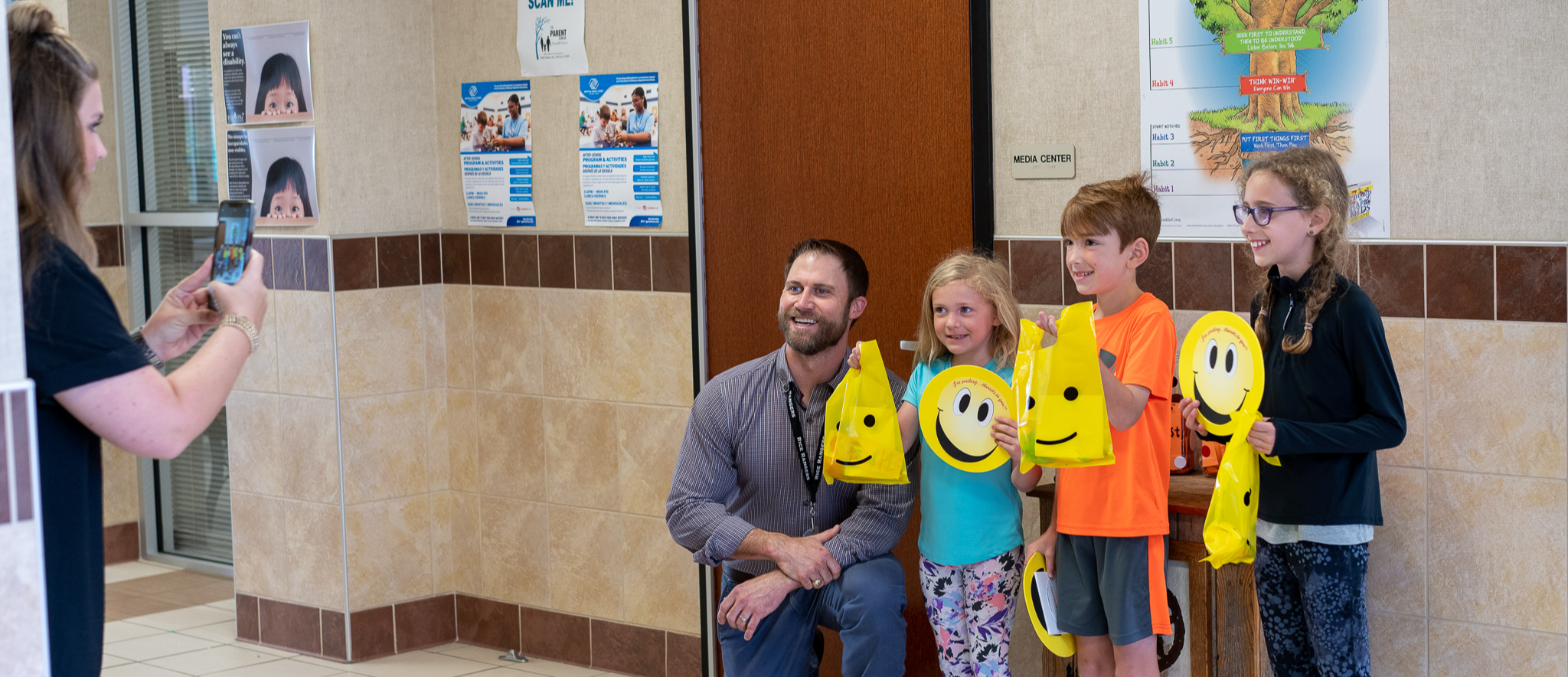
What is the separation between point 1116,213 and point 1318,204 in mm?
399

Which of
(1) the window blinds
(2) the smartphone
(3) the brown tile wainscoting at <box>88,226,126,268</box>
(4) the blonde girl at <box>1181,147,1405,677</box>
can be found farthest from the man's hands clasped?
(3) the brown tile wainscoting at <box>88,226,126,268</box>

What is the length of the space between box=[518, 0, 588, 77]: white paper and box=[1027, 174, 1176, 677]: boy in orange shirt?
2.01 m

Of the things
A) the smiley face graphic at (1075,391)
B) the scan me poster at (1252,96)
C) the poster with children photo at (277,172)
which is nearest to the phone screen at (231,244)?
the smiley face graphic at (1075,391)

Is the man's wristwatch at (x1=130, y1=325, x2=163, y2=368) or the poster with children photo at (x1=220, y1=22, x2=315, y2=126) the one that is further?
the poster with children photo at (x1=220, y1=22, x2=315, y2=126)

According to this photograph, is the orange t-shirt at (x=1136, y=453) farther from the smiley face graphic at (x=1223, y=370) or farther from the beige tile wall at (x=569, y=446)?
the beige tile wall at (x=569, y=446)

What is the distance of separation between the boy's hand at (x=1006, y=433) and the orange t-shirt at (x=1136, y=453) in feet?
0.63

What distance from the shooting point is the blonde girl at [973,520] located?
2916 mm

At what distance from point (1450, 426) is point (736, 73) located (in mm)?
2126

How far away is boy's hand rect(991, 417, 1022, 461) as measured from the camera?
2.76m

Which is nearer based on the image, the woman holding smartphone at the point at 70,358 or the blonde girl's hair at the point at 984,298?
the woman holding smartphone at the point at 70,358

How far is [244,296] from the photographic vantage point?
213 cm

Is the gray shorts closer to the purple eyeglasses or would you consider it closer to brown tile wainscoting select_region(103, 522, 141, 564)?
the purple eyeglasses

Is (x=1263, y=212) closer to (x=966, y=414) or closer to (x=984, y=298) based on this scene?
(x=984, y=298)

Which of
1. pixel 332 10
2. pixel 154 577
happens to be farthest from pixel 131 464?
pixel 332 10
